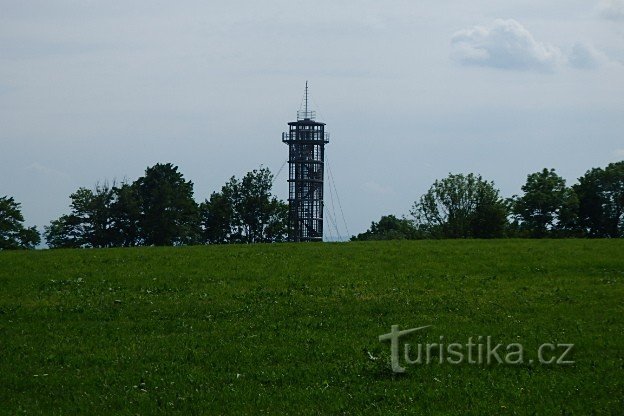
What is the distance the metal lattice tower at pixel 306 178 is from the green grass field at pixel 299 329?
219 ft

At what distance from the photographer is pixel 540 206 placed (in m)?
86.3

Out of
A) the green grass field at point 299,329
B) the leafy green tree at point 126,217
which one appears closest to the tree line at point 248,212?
the leafy green tree at point 126,217

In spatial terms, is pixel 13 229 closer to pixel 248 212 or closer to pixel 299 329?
pixel 248 212

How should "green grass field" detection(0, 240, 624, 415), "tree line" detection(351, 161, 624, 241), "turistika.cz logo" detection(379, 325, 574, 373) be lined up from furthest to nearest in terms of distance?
A: "tree line" detection(351, 161, 624, 241) < "turistika.cz logo" detection(379, 325, 574, 373) < "green grass field" detection(0, 240, 624, 415)

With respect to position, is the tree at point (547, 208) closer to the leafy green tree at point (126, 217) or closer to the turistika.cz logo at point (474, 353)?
the leafy green tree at point (126, 217)

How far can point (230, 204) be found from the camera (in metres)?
94.2

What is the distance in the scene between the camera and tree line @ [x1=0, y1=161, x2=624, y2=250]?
8550cm

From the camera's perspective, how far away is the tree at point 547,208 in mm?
85062

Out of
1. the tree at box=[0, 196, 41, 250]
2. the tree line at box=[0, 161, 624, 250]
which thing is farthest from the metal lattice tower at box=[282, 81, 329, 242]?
the tree at box=[0, 196, 41, 250]

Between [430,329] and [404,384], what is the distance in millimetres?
4284

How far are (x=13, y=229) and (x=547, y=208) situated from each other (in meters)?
55.3

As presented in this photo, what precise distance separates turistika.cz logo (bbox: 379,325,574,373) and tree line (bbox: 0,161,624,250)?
60.3 meters

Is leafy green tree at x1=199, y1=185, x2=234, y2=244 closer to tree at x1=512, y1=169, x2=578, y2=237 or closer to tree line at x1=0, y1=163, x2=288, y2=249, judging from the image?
tree line at x1=0, y1=163, x2=288, y2=249

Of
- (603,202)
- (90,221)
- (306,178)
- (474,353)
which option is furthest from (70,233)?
(474,353)
